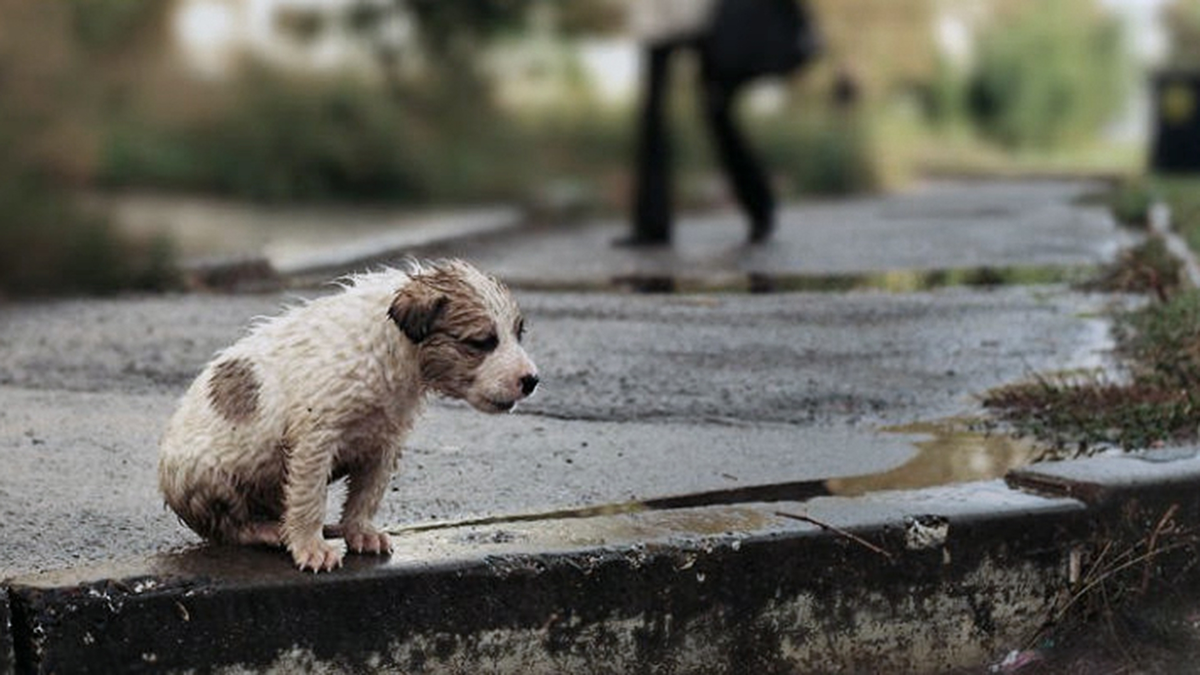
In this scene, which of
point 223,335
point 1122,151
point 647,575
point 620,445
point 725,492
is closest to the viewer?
point 647,575

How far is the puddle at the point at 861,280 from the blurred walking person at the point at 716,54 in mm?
1444

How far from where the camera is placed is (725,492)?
4.99 meters

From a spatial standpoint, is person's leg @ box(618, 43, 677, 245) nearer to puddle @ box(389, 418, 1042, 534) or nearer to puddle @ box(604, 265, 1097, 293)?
puddle @ box(604, 265, 1097, 293)

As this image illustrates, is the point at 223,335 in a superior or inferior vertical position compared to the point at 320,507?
inferior

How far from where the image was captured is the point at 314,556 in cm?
372

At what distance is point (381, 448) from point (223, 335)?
448 centimetres

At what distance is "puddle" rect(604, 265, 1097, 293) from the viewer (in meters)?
9.80

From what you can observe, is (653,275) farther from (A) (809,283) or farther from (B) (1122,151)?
(B) (1122,151)

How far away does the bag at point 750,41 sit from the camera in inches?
446

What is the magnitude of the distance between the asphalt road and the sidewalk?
0.06 feet

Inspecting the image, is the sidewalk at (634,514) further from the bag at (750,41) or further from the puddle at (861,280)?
the bag at (750,41)

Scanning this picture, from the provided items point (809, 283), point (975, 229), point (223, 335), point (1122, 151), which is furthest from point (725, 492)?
point (1122, 151)

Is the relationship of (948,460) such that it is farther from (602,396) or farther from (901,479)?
(602,396)

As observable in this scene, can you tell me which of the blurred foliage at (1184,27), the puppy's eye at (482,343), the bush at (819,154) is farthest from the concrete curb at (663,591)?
the blurred foliage at (1184,27)
